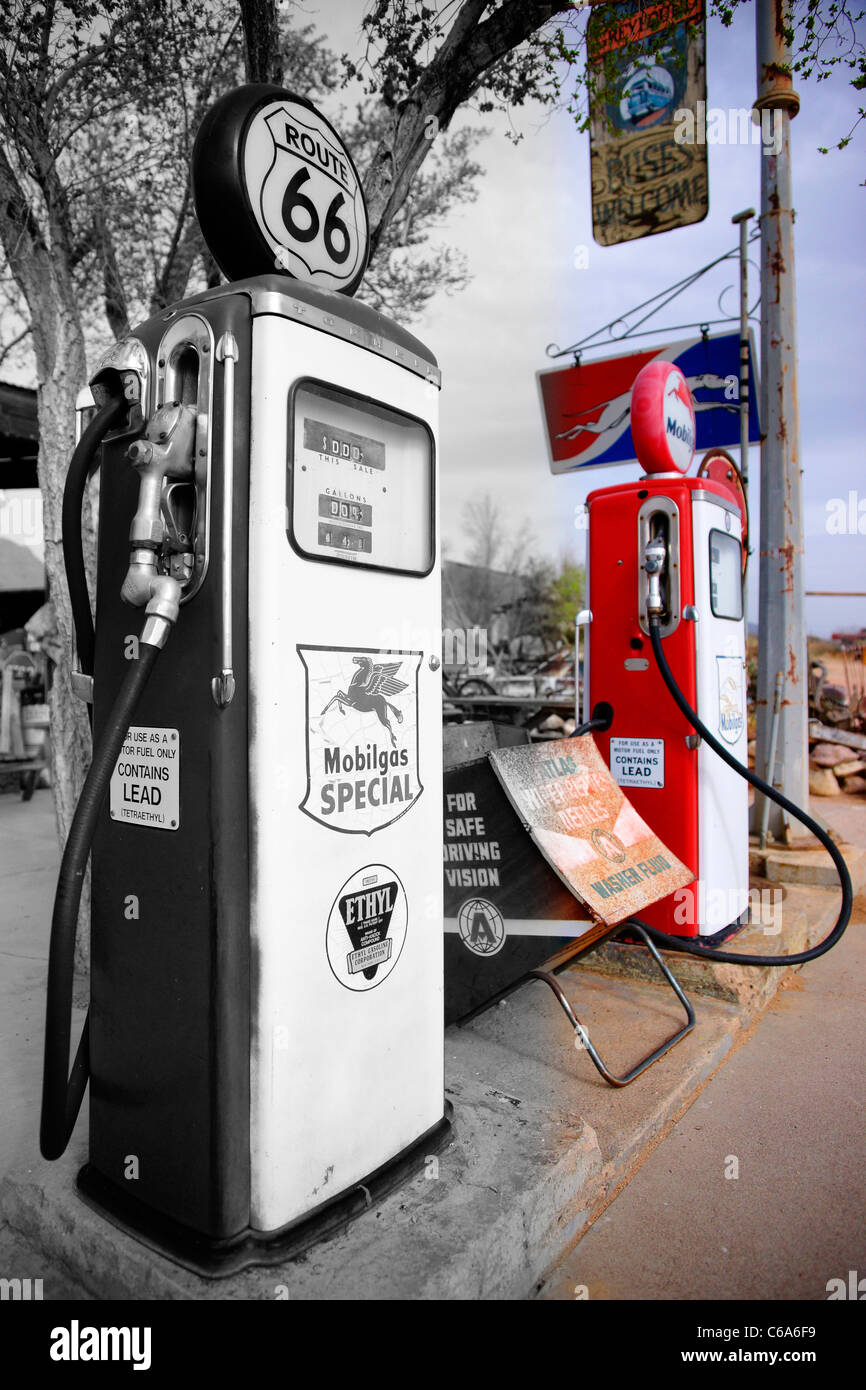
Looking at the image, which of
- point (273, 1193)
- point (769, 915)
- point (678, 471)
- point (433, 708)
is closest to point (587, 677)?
point (678, 471)

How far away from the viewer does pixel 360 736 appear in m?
2.06

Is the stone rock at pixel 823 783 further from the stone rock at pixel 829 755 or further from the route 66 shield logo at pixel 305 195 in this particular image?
the route 66 shield logo at pixel 305 195

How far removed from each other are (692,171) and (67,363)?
4.16 meters

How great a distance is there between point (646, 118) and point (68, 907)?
233 inches

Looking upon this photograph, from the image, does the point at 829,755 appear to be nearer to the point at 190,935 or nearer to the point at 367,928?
the point at 367,928

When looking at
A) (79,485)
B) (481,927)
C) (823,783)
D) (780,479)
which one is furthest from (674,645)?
(823,783)

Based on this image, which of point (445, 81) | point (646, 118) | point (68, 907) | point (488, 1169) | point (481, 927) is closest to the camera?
point (68, 907)

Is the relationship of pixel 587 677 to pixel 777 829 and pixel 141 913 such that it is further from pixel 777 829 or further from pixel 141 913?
pixel 141 913

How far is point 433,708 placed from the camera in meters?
2.32

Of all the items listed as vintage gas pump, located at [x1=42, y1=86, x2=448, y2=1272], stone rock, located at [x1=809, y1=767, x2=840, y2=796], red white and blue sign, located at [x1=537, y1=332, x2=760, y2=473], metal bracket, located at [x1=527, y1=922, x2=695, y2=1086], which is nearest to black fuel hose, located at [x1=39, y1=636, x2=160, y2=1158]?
vintage gas pump, located at [x1=42, y1=86, x2=448, y2=1272]

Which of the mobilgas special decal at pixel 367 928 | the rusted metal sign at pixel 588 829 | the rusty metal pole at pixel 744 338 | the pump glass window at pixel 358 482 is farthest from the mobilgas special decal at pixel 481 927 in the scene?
the rusty metal pole at pixel 744 338

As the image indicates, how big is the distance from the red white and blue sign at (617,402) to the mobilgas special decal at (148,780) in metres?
5.61

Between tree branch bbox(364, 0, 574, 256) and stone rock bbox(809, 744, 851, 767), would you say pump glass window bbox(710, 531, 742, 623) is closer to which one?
tree branch bbox(364, 0, 574, 256)

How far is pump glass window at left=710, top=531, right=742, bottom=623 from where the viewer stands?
3956 mm
